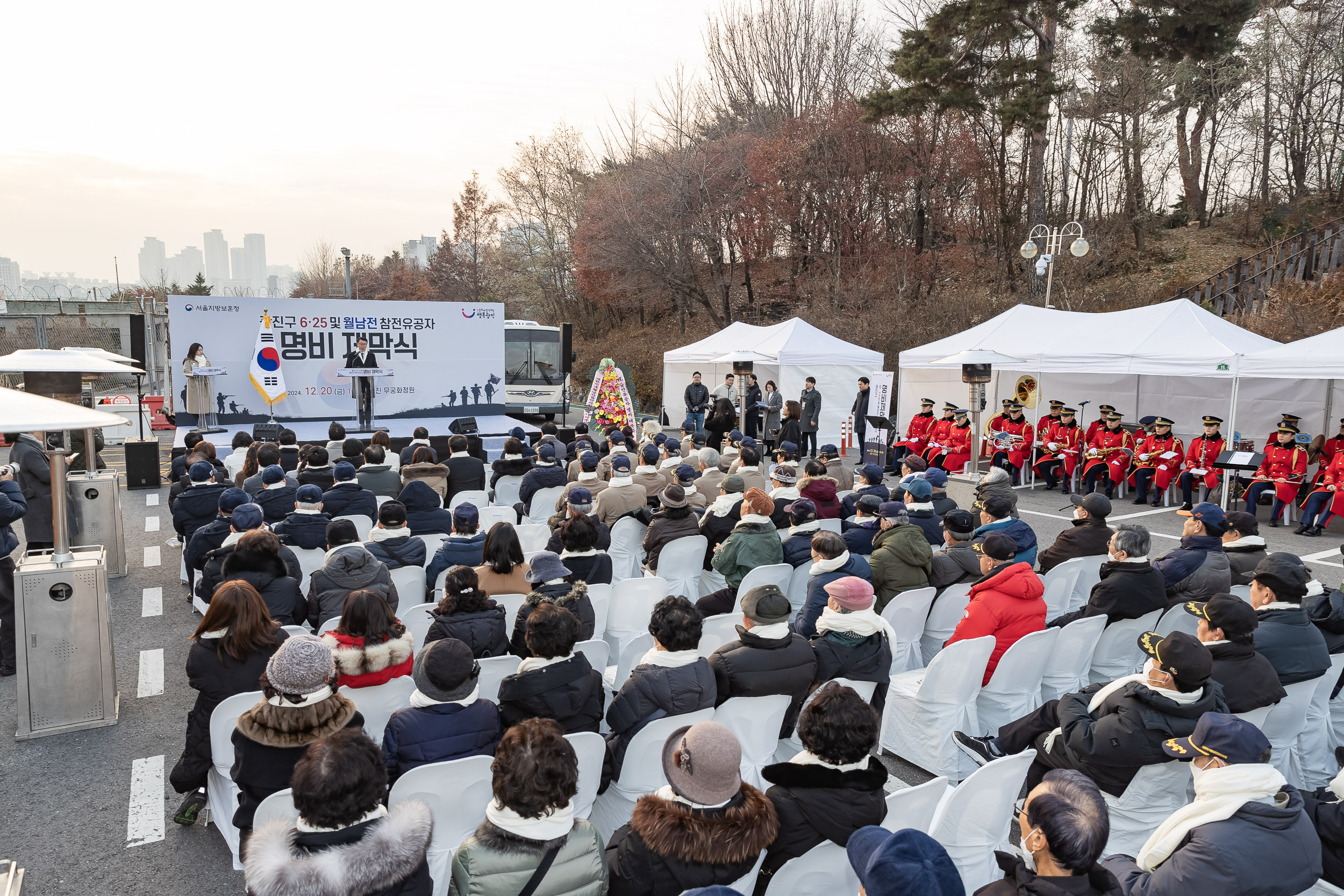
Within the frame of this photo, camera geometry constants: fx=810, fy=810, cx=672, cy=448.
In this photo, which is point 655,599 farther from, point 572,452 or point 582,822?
point 572,452

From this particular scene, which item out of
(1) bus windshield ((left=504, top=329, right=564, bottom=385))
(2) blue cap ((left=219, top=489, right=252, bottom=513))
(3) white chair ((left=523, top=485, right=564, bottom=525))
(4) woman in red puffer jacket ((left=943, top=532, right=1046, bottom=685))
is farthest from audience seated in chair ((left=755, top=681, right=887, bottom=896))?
(1) bus windshield ((left=504, top=329, right=564, bottom=385))

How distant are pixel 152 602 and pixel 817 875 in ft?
21.4

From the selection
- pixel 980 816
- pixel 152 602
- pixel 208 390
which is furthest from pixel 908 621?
pixel 208 390

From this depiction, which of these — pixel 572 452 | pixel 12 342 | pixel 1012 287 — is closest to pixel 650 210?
pixel 1012 287

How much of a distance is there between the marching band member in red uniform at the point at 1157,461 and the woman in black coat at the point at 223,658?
1105cm

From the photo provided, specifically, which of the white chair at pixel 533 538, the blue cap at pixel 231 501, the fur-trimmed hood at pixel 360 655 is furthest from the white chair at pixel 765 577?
the blue cap at pixel 231 501

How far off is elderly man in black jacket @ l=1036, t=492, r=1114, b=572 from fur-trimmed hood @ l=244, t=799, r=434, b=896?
182 inches

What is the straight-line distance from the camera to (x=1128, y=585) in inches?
168

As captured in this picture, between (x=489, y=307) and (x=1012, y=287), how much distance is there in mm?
15288

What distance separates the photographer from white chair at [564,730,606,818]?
277cm

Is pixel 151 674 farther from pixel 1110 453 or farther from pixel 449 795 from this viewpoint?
pixel 1110 453

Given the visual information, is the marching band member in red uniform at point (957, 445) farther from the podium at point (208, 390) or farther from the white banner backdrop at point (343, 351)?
the podium at point (208, 390)

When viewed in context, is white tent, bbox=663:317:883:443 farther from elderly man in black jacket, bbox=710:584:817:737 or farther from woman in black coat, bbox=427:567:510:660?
elderly man in black jacket, bbox=710:584:817:737

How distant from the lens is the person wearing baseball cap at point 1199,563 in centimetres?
455
